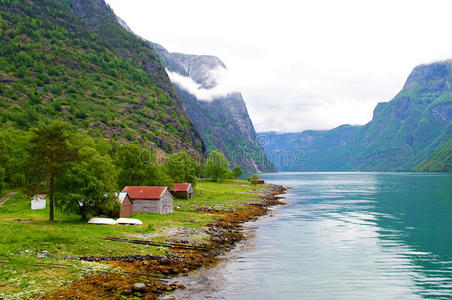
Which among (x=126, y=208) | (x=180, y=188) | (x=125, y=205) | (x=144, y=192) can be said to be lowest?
(x=126, y=208)

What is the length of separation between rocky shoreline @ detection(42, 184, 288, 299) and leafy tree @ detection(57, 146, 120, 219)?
13.9 meters

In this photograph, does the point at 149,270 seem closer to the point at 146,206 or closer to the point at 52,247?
the point at 52,247

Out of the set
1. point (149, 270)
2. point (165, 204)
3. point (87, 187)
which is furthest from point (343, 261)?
point (165, 204)

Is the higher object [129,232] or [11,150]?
[11,150]

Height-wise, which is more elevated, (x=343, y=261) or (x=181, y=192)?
(x=181, y=192)

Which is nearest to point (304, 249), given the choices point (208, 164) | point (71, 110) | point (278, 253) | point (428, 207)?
point (278, 253)

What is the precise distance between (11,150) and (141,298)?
7221 centimetres

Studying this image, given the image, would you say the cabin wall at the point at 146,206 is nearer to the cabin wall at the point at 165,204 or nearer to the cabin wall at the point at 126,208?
the cabin wall at the point at 165,204

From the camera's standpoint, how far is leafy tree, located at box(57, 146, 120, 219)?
4997 cm

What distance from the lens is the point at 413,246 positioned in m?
49.0

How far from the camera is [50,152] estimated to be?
159 ft

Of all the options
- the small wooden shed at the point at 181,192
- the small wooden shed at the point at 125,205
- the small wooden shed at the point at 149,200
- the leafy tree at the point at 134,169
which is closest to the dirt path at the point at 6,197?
the leafy tree at the point at 134,169

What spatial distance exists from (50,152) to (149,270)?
26542 millimetres

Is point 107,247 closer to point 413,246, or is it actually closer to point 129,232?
point 129,232
